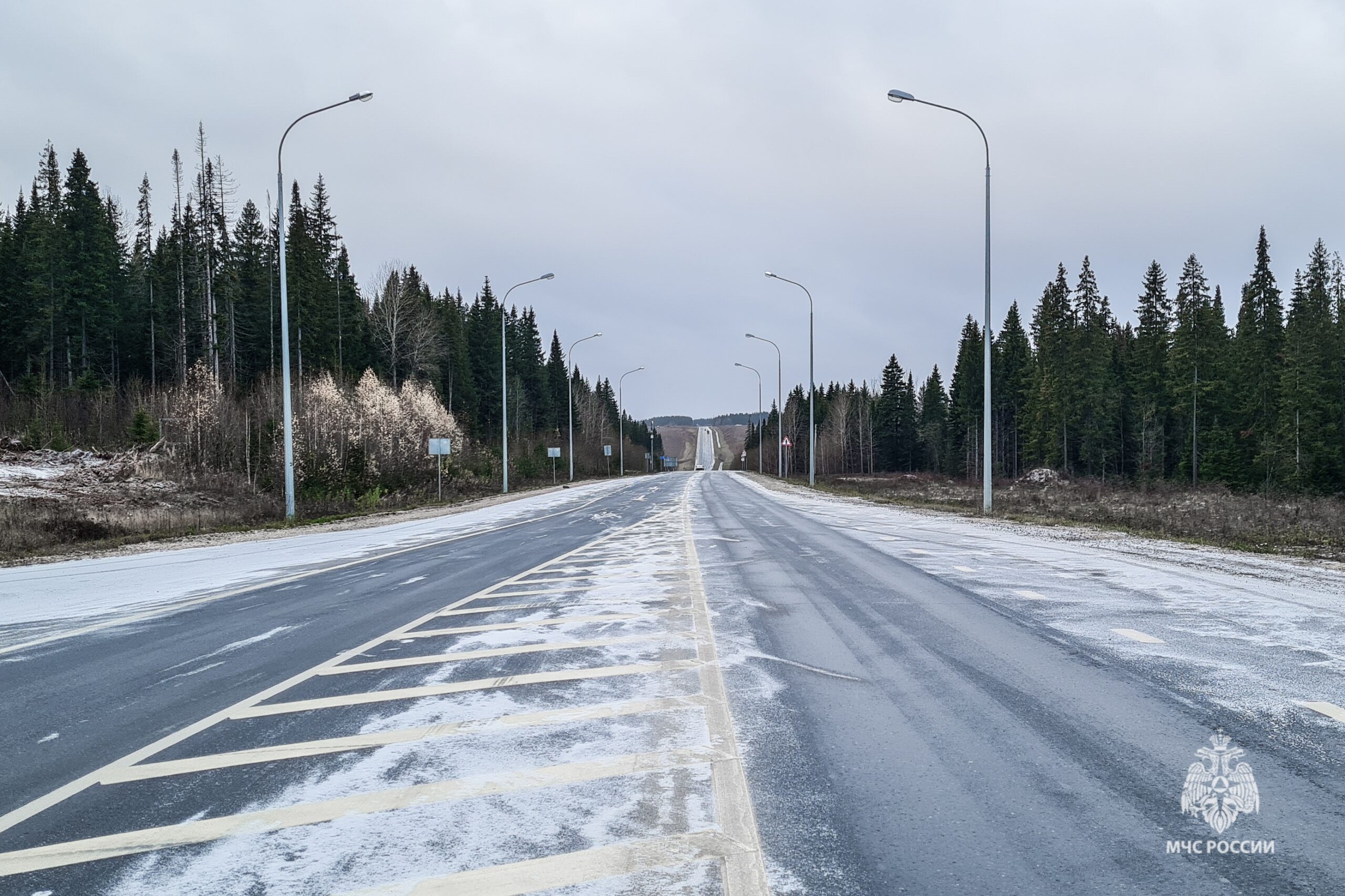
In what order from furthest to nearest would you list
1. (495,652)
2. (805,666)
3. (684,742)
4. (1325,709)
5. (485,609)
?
(485,609), (495,652), (805,666), (1325,709), (684,742)

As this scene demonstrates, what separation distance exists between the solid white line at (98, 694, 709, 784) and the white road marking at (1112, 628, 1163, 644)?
3874 millimetres

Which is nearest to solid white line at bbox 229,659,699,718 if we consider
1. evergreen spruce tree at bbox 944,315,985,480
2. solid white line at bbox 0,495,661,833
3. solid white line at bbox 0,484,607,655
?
solid white line at bbox 0,495,661,833

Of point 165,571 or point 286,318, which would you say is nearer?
point 165,571

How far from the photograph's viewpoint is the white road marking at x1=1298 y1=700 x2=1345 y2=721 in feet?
14.0

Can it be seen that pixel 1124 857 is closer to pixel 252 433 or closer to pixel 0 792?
pixel 0 792

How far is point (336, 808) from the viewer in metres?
3.26

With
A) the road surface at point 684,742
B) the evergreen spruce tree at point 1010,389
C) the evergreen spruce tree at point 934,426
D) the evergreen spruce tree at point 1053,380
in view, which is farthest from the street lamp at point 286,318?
the evergreen spruce tree at point 934,426

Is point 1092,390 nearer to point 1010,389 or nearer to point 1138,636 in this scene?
point 1010,389

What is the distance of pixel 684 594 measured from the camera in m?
8.62

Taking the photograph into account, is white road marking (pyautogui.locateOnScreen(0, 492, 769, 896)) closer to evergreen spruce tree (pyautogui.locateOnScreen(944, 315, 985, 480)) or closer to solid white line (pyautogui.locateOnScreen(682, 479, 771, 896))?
solid white line (pyautogui.locateOnScreen(682, 479, 771, 896))

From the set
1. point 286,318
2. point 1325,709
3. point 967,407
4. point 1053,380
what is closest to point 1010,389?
point 967,407

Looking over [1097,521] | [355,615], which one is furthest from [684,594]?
[1097,521]

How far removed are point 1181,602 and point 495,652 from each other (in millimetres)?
6851

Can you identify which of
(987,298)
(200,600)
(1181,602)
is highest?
(987,298)
